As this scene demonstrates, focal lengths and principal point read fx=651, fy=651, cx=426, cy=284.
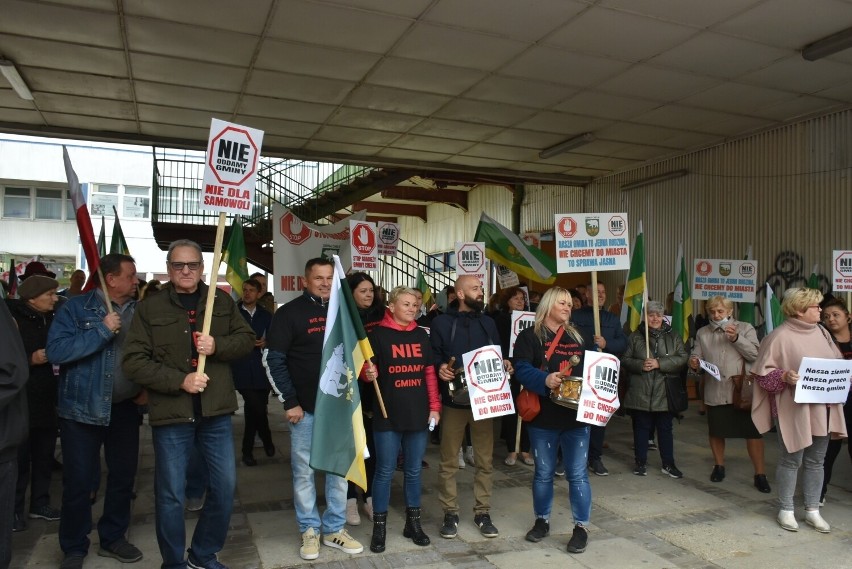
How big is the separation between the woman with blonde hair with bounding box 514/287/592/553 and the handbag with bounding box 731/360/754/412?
2418 mm

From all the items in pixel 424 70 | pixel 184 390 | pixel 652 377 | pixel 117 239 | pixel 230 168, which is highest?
pixel 424 70

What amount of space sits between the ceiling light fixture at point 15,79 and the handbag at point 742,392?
9.22 metres

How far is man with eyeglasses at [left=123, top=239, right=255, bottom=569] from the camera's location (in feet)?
12.6

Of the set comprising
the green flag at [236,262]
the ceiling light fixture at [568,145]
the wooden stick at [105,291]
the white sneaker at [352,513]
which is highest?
the ceiling light fixture at [568,145]

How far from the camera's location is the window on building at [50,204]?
1334 inches

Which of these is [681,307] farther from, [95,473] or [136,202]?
[136,202]

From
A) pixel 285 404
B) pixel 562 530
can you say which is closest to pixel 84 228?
pixel 285 404

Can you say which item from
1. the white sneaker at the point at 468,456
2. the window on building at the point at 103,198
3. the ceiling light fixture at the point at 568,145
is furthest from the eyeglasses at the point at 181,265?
the window on building at the point at 103,198

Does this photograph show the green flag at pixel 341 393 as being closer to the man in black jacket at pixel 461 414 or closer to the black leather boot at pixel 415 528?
the black leather boot at pixel 415 528

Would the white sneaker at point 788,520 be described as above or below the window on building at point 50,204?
below

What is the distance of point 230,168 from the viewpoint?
4.46 metres

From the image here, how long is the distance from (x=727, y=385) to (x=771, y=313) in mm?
1606

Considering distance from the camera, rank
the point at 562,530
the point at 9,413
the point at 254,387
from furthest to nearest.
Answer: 1. the point at 254,387
2. the point at 562,530
3. the point at 9,413

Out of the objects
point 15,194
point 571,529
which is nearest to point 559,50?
point 571,529
